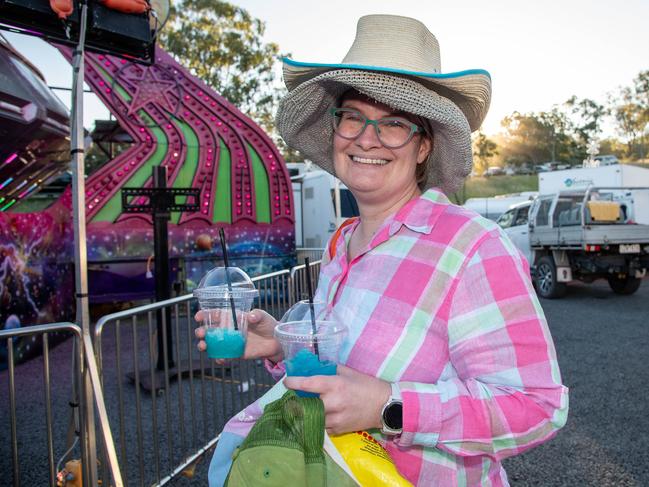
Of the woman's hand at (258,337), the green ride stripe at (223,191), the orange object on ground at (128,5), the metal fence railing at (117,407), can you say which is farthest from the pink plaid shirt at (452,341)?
the green ride stripe at (223,191)

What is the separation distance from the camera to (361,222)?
1.82 meters

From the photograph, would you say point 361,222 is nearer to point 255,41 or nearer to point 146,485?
point 146,485

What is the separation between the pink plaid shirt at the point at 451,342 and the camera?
1199 mm

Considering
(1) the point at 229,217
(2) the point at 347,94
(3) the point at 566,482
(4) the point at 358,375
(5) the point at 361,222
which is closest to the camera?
(4) the point at 358,375

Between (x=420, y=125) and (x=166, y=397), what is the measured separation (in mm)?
2776

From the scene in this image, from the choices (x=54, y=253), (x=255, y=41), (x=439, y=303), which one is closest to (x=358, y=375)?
(x=439, y=303)

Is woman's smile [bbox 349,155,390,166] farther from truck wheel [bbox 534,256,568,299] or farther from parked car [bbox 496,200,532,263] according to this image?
parked car [bbox 496,200,532,263]

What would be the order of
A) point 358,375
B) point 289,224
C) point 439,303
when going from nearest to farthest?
point 358,375 < point 439,303 < point 289,224

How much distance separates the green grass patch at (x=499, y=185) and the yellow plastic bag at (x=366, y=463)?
50233mm

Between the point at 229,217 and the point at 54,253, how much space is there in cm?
331

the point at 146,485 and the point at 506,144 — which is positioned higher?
the point at 506,144

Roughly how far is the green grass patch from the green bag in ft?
165

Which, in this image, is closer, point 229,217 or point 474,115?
point 474,115

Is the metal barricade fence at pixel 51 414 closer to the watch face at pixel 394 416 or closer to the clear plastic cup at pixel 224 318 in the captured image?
the clear plastic cup at pixel 224 318
